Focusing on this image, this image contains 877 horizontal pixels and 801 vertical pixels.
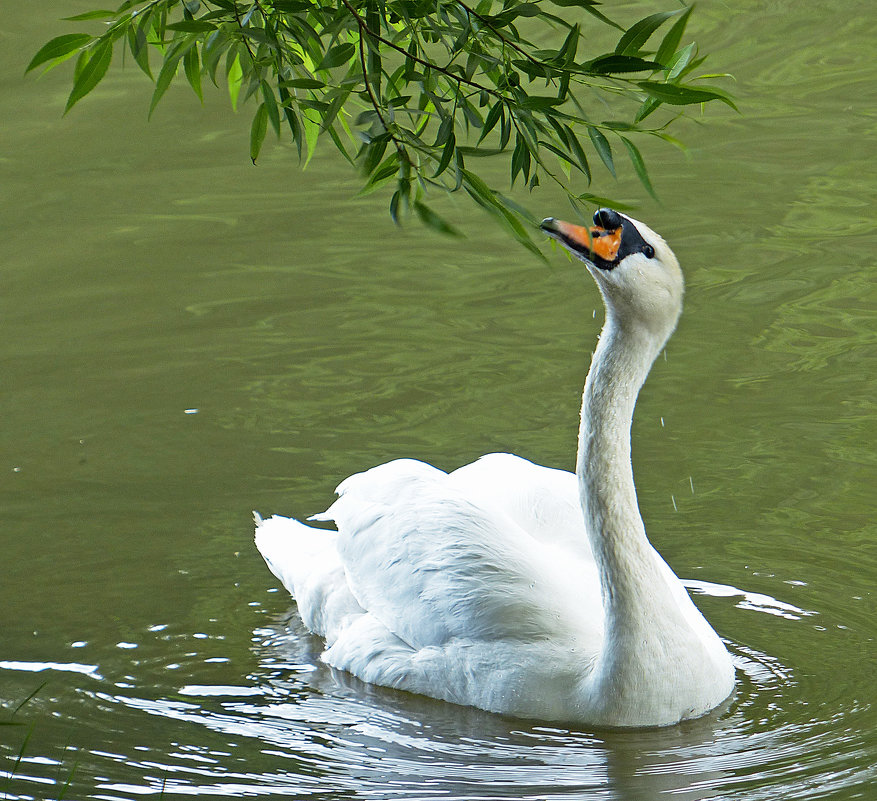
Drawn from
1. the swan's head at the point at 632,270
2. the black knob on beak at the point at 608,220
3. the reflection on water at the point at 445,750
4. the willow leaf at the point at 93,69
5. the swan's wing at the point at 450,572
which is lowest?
the reflection on water at the point at 445,750

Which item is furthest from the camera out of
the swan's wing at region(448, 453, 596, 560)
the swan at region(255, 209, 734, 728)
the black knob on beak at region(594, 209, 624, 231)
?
the swan's wing at region(448, 453, 596, 560)

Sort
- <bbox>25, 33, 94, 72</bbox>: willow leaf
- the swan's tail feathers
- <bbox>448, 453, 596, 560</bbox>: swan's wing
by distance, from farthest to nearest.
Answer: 1. the swan's tail feathers
2. <bbox>448, 453, 596, 560</bbox>: swan's wing
3. <bbox>25, 33, 94, 72</bbox>: willow leaf

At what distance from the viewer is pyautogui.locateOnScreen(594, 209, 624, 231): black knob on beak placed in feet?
15.2

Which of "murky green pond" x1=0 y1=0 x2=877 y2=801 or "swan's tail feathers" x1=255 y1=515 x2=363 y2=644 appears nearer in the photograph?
"murky green pond" x1=0 y1=0 x2=877 y2=801

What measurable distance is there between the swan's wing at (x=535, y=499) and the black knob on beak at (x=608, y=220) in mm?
1362

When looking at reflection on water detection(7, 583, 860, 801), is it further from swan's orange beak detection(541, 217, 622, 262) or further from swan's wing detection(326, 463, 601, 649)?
swan's orange beak detection(541, 217, 622, 262)

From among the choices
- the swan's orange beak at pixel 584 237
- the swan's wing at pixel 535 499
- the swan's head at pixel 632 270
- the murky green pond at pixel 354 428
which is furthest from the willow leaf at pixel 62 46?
the swan's wing at pixel 535 499

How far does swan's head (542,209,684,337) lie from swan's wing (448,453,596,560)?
3.63 ft

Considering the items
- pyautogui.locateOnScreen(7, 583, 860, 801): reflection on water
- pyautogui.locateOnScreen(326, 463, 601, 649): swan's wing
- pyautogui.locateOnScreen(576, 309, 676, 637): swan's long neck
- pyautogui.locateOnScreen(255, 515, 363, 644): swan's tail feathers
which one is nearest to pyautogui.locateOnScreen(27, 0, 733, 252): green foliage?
pyautogui.locateOnScreen(576, 309, 676, 637): swan's long neck

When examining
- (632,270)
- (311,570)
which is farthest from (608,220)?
(311,570)

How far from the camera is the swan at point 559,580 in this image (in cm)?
487

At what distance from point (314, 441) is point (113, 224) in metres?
3.82

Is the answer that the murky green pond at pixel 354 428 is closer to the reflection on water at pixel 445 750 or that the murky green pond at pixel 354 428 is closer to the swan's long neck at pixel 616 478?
the reflection on water at pixel 445 750

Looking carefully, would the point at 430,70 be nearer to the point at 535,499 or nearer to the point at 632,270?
the point at 632,270
